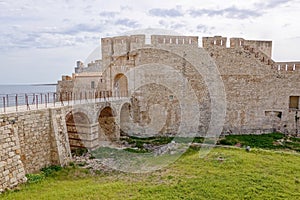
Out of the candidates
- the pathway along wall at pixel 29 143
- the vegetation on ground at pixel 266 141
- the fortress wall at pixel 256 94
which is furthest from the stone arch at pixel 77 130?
the fortress wall at pixel 256 94

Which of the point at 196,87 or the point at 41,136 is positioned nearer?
the point at 41,136

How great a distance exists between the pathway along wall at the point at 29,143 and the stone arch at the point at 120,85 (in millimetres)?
7280

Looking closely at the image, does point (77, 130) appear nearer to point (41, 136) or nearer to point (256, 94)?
point (41, 136)

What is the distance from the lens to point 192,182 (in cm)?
810

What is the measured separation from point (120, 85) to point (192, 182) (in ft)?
→ 38.3

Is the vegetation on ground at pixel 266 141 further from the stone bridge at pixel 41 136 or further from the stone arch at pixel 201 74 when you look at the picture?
the stone bridge at pixel 41 136

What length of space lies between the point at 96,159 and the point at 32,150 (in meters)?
3.08

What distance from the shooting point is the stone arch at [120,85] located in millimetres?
17586

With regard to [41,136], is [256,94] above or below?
above

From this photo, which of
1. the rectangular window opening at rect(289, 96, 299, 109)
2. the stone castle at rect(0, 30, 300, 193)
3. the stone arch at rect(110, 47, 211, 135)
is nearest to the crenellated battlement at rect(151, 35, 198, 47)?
the stone castle at rect(0, 30, 300, 193)

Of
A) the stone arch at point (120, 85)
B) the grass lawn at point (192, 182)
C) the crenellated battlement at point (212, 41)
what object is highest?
the crenellated battlement at point (212, 41)

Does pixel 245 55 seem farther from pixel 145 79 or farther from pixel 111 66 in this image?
pixel 111 66

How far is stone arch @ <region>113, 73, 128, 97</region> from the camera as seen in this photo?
17.6 meters

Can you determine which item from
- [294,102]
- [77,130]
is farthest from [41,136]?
[294,102]
